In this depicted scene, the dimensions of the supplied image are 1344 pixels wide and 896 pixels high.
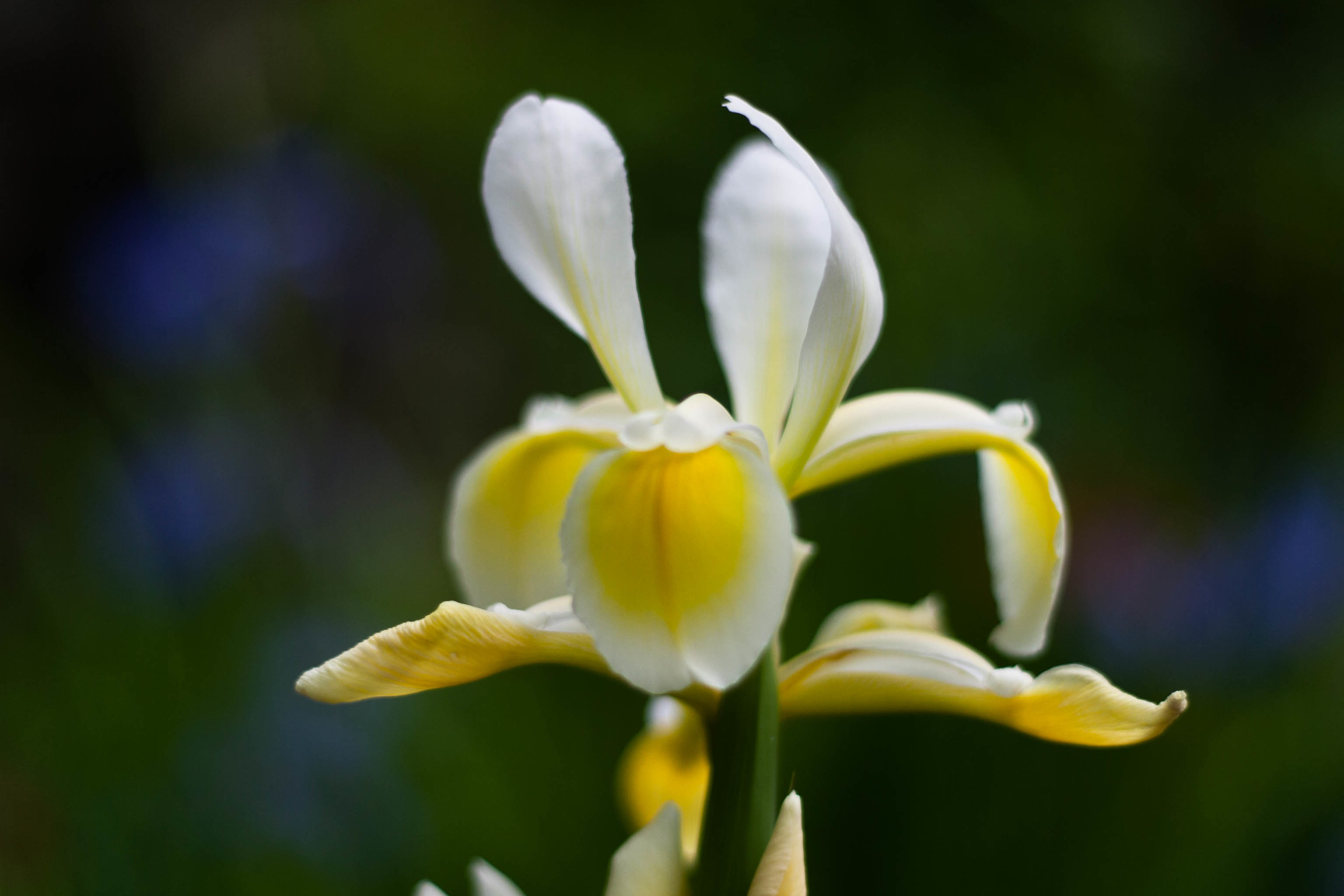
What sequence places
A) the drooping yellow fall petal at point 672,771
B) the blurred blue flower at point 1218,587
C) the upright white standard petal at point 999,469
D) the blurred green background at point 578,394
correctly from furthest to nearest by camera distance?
1. the blurred blue flower at point 1218,587
2. the blurred green background at point 578,394
3. the drooping yellow fall petal at point 672,771
4. the upright white standard petal at point 999,469

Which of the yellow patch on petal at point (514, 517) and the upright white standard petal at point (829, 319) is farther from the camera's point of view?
the yellow patch on petal at point (514, 517)

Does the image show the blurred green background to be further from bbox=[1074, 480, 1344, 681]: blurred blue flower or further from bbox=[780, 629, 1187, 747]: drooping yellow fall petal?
bbox=[780, 629, 1187, 747]: drooping yellow fall petal

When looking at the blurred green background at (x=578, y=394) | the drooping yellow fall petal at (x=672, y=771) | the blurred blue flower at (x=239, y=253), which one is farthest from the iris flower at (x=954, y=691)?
the blurred blue flower at (x=239, y=253)

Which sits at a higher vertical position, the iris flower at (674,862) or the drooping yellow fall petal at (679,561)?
the drooping yellow fall petal at (679,561)

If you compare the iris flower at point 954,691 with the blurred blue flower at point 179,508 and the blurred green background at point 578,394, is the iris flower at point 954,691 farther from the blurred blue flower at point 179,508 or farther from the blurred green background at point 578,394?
the blurred blue flower at point 179,508

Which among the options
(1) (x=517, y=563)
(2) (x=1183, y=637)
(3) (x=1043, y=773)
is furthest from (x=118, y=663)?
(2) (x=1183, y=637)

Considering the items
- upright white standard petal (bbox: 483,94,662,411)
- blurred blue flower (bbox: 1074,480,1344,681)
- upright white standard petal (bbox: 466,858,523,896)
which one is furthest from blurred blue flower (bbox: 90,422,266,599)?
blurred blue flower (bbox: 1074,480,1344,681)

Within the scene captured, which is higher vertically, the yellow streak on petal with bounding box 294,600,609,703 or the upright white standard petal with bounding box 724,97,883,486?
the upright white standard petal with bounding box 724,97,883,486
